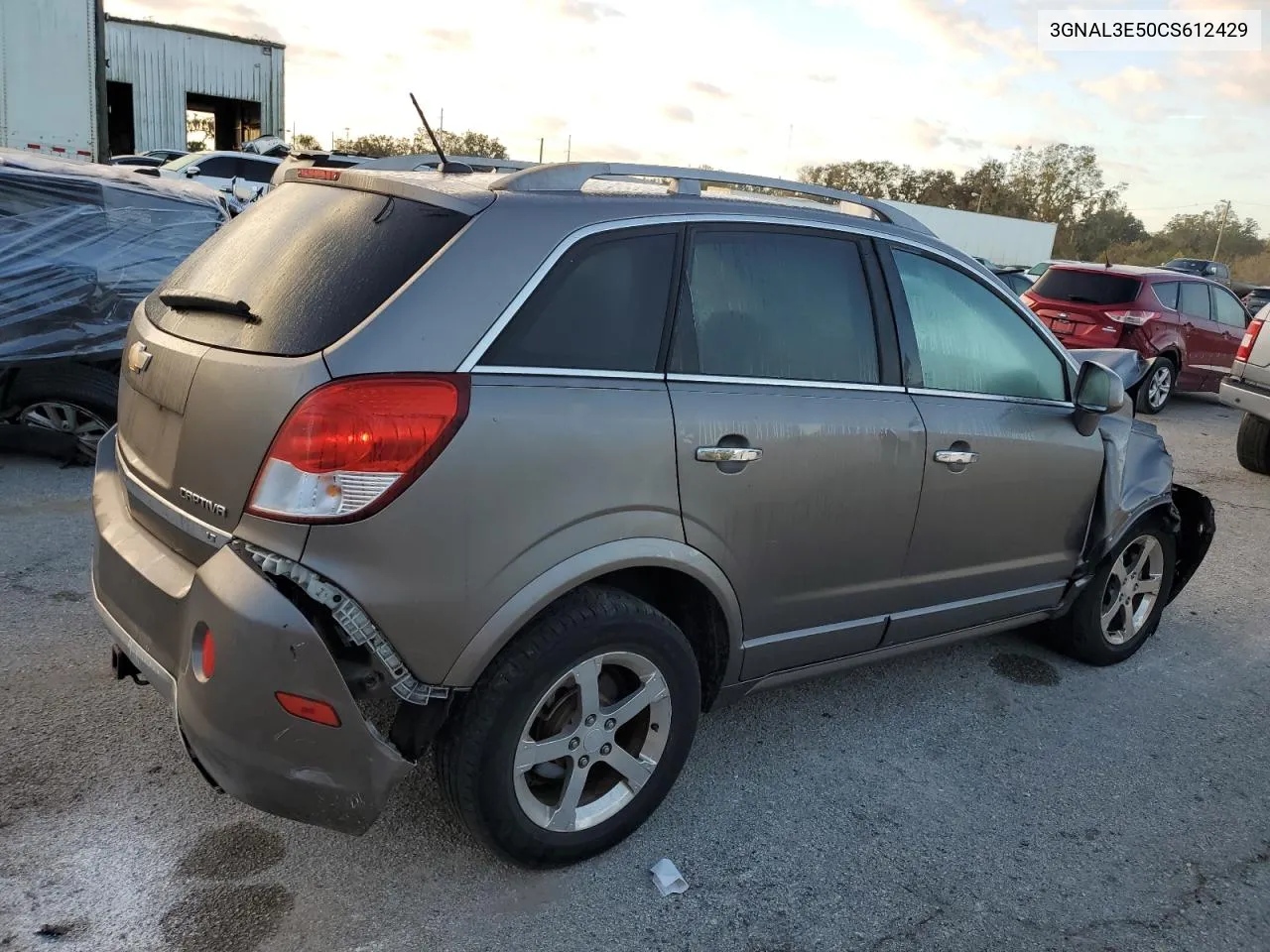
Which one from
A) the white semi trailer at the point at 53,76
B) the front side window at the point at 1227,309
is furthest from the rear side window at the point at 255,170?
the front side window at the point at 1227,309

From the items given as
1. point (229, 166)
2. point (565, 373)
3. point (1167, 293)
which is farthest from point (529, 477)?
point (229, 166)

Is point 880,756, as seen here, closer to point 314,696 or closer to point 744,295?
point 744,295

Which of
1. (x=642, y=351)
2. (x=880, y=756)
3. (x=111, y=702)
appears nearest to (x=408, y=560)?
(x=642, y=351)

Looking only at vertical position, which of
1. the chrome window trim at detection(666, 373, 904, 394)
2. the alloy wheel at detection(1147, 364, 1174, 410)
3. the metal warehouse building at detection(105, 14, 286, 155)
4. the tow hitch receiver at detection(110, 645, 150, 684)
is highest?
the metal warehouse building at detection(105, 14, 286, 155)

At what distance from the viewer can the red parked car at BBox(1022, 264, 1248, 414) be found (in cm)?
1161

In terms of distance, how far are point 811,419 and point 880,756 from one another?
4.24ft

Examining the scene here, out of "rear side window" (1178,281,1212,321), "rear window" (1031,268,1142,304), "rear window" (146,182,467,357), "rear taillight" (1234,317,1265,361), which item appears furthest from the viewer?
"rear side window" (1178,281,1212,321)

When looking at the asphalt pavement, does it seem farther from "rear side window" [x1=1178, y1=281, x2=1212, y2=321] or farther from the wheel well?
"rear side window" [x1=1178, y1=281, x2=1212, y2=321]

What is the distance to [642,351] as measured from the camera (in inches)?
104

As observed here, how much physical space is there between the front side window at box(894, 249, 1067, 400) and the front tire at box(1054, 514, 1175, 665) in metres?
0.89

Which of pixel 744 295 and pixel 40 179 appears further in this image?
pixel 40 179

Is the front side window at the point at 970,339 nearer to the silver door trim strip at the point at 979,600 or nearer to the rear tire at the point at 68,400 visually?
the silver door trim strip at the point at 979,600

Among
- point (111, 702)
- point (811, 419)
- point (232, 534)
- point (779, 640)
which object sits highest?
point (811, 419)

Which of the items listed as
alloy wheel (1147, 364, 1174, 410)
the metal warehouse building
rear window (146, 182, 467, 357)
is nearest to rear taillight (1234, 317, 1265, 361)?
alloy wheel (1147, 364, 1174, 410)
